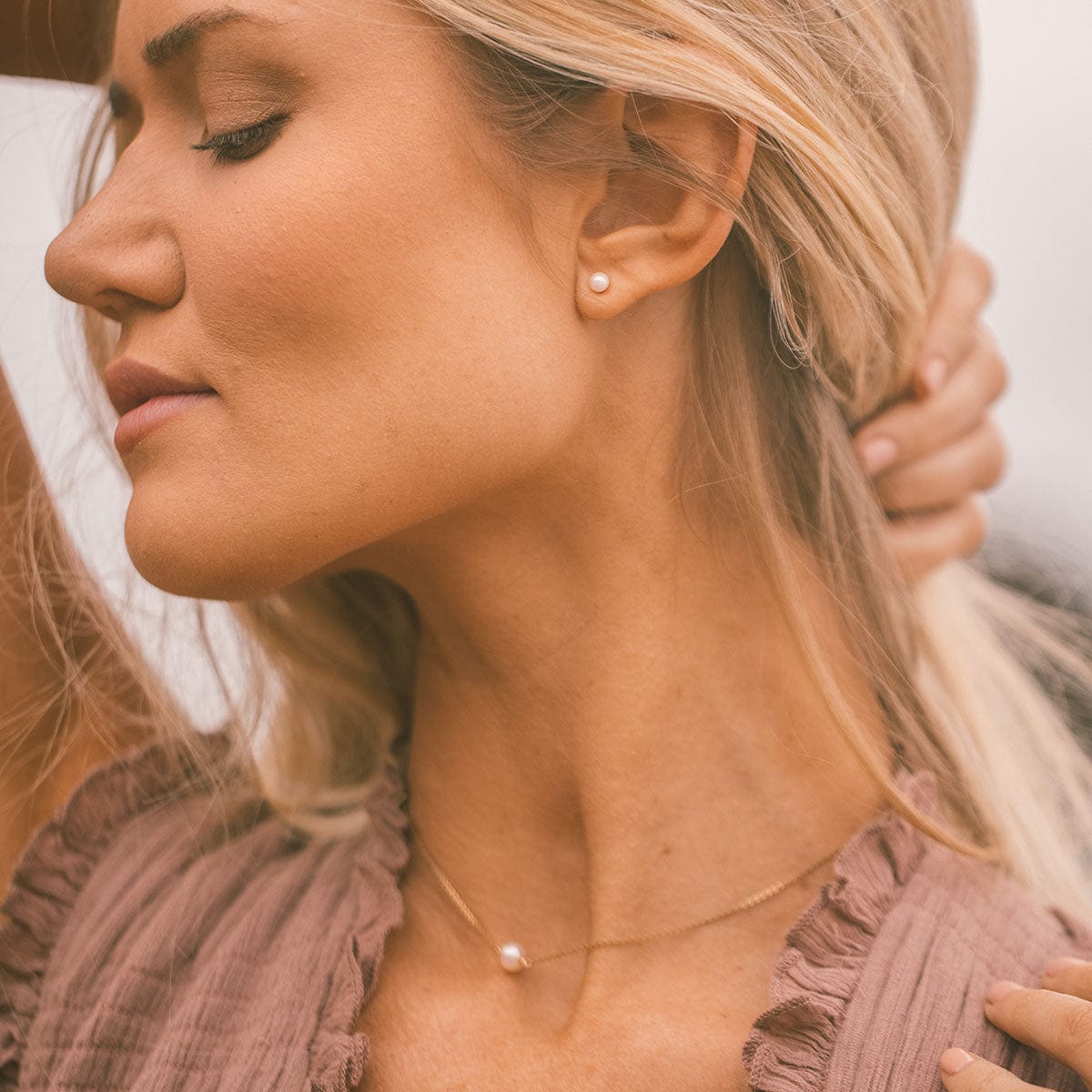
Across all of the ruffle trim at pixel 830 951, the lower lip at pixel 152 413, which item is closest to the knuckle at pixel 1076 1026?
the ruffle trim at pixel 830 951

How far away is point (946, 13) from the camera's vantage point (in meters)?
1.40

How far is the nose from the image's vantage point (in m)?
1.18

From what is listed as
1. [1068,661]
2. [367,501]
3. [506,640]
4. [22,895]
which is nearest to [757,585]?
[506,640]

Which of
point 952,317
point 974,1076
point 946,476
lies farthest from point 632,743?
point 952,317

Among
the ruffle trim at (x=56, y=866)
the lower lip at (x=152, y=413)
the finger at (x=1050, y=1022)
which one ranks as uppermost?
the lower lip at (x=152, y=413)

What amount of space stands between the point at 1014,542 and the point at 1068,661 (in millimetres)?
231

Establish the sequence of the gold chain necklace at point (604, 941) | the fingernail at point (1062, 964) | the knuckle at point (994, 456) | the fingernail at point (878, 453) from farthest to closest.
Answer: the knuckle at point (994, 456) < the fingernail at point (878, 453) < the gold chain necklace at point (604, 941) < the fingernail at point (1062, 964)

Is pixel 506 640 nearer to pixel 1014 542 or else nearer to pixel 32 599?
pixel 32 599

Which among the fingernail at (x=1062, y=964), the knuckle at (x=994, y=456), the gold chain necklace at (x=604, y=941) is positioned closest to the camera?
the fingernail at (x=1062, y=964)

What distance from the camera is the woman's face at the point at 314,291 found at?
1.14 m

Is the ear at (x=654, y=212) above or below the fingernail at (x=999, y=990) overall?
above

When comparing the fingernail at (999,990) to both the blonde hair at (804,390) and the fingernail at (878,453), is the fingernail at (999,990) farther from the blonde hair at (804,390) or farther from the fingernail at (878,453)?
the fingernail at (878,453)

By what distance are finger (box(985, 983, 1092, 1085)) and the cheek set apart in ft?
2.10

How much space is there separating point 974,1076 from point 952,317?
0.84 metres
